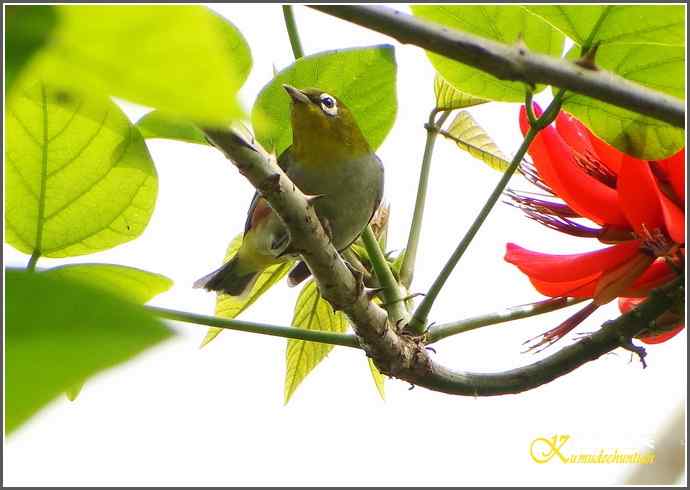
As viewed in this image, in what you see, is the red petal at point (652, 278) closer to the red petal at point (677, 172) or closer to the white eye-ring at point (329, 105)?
the red petal at point (677, 172)

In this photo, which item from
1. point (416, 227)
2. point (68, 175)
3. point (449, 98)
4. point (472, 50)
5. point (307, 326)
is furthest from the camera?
point (307, 326)

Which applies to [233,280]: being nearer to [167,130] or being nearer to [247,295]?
[247,295]

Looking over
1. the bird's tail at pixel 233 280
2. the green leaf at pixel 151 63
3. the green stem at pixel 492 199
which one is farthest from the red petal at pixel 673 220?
the green leaf at pixel 151 63

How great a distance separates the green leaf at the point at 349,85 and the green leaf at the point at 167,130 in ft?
0.39

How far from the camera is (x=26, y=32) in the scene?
0.24 metres

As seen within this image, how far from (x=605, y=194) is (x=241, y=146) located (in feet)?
2.46

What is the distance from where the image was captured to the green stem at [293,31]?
→ 1313 mm

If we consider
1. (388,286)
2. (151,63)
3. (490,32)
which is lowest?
(388,286)

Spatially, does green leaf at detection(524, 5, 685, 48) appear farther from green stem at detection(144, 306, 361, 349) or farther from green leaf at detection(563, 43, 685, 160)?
green stem at detection(144, 306, 361, 349)

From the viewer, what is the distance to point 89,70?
0.74ft

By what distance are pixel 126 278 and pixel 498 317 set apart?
2.31 feet

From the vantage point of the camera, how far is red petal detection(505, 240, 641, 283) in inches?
54.2

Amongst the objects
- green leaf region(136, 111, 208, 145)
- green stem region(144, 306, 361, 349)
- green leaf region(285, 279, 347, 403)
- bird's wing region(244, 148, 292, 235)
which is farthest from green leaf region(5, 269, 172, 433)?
bird's wing region(244, 148, 292, 235)

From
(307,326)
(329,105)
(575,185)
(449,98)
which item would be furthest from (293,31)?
(329,105)
